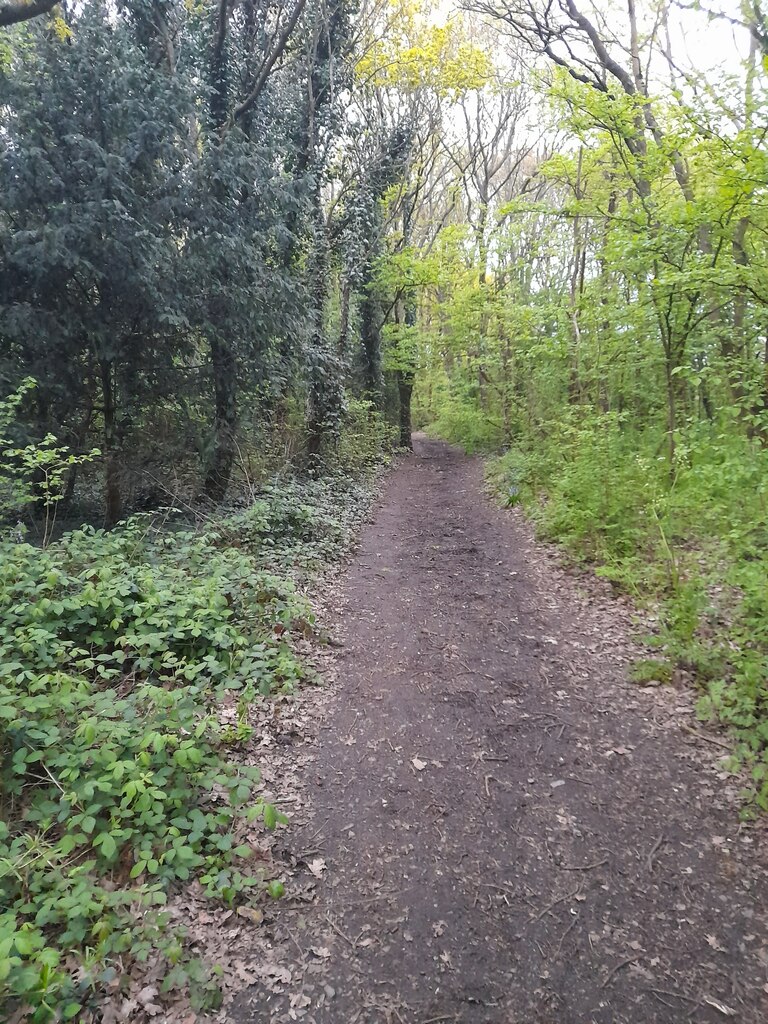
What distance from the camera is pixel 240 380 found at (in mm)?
10211

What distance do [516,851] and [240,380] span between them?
876 centimetres

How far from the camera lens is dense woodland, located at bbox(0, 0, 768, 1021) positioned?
3443mm

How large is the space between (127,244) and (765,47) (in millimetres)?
7465

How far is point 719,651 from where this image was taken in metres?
4.79

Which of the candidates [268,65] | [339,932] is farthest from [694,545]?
[268,65]

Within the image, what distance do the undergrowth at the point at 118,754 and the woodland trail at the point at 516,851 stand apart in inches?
21.3

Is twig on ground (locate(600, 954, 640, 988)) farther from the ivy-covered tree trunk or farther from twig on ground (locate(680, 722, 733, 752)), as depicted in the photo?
the ivy-covered tree trunk

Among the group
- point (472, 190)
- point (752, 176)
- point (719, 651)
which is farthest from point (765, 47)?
point (472, 190)

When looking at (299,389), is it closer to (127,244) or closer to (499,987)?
(127,244)

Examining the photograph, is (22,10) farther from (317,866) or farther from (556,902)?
(556,902)

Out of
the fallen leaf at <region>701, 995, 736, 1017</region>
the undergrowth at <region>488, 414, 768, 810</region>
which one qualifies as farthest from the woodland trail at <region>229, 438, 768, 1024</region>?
the undergrowth at <region>488, 414, 768, 810</region>

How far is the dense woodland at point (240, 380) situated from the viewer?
3443 millimetres

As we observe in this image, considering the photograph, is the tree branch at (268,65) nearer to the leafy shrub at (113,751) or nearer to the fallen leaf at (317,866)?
the leafy shrub at (113,751)

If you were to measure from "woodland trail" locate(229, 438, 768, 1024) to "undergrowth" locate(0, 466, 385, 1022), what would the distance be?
541 mm
